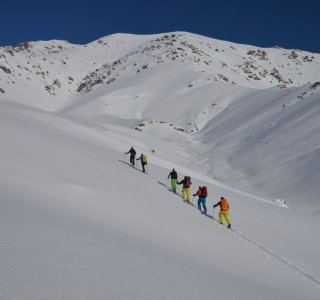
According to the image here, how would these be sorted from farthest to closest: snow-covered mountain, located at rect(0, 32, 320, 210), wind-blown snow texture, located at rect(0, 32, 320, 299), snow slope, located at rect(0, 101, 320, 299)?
snow-covered mountain, located at rect(0, 32, 320, 210)
wind-blown snow texture, located at rect(0, 32, 320, 299)
snow slope, located at rect(0, 101, 320, 299)

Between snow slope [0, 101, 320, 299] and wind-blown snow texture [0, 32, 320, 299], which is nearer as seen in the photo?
snow slope [0, 101, 320, 299]

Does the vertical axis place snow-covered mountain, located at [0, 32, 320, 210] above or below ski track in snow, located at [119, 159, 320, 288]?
above

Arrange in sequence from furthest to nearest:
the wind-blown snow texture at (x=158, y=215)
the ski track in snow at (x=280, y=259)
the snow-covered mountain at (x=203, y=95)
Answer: the snow-covered mountain at (x=203, y=95), the ski track in snow at (x=280, y=259), the wind-blown snow texture at (x=158, y=215)

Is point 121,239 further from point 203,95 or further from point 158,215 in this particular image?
point 203,95

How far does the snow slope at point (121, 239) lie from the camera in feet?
18.9

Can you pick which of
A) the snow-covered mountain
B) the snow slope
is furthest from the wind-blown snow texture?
the snow-covered mountain

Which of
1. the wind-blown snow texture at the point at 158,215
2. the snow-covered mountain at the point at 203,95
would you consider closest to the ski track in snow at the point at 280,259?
the wind-blown snow texture at the point at 158,215

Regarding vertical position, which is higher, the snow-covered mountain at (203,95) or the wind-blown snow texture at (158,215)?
the snow-covered mountain at (203,95)

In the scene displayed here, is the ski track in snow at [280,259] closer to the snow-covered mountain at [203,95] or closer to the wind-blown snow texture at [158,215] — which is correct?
the wind-blown snow texture at [158,215]

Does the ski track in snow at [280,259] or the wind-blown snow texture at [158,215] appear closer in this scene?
the wind-blown snow texture at [158,215]

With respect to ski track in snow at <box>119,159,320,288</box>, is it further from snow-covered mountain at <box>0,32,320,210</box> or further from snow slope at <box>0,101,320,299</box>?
snow-covered mountain at <box>0,32,320,210</box>

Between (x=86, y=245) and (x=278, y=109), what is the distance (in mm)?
51973

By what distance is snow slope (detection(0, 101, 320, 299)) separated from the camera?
5.77m

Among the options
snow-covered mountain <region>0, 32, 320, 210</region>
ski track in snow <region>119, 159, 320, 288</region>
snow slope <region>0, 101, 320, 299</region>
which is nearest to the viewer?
snow slope <region>0, 101, 320, 299</region>
